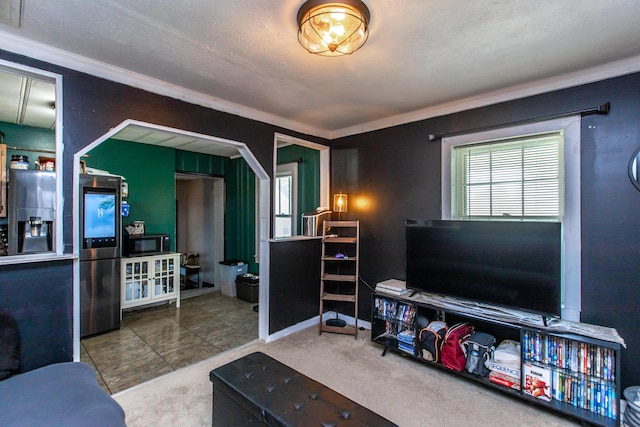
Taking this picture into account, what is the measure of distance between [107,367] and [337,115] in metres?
3.42

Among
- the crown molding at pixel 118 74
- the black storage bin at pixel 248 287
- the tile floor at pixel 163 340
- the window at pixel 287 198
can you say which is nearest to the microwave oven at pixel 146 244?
the tile floor at pixel 163 340

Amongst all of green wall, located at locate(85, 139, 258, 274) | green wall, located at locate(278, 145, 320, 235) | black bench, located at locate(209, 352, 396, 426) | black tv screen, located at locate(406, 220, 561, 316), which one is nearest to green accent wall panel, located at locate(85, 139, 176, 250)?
green wall, located at locate(85, 139, 258, 274)

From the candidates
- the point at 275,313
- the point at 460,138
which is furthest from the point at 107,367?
the point at 460,138

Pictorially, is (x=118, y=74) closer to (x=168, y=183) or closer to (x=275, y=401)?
(x=275, y=401)

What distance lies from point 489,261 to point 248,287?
357 cm

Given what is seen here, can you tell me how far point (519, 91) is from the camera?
8.73 ft

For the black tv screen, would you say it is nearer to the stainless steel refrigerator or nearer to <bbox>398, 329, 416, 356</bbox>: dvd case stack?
<bbox>398, 329, 416, 356</bbox>: dvd case stack

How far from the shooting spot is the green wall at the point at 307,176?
436 centimetres

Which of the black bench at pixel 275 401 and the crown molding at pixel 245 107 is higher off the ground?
the crown molding at pixel 245 107

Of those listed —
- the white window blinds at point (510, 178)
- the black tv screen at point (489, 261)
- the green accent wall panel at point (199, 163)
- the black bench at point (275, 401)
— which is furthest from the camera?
the green accent wall panel at point (199, 163)

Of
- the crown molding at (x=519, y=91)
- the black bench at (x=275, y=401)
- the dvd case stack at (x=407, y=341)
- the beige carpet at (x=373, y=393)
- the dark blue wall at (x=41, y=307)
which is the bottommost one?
the beige carpet at (x=373, y=393)

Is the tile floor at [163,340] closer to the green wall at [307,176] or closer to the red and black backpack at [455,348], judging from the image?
the green wall at [307,176]

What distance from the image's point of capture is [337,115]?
3.45 meters

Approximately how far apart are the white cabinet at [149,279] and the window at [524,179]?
155 inches
